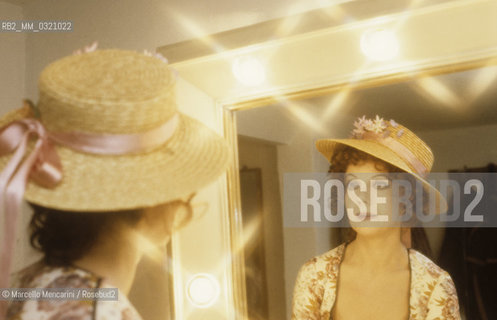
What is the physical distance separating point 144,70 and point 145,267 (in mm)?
597

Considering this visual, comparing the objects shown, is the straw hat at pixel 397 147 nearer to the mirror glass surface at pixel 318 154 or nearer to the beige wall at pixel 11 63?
the mirror glass surface at pixel 318 154

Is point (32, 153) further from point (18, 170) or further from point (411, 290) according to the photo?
point (411, 290)

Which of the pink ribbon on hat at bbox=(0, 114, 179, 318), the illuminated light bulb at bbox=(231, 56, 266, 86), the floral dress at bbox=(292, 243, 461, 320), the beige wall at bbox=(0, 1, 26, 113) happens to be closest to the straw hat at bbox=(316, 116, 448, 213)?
the floral dress at bbox=(292, 243, 461, 320)

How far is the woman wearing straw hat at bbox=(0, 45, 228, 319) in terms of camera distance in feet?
1.67

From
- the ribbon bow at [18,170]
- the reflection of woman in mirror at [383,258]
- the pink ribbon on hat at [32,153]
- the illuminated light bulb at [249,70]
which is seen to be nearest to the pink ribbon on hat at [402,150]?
the reflection of woman in mirror at [383,258]

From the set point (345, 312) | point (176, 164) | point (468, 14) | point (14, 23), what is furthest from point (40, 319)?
point (14, 23)

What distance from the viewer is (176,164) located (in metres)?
0.59

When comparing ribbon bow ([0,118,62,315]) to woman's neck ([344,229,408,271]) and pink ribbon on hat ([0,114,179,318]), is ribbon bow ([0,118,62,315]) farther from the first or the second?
woman's neck ([344,229,408,271])

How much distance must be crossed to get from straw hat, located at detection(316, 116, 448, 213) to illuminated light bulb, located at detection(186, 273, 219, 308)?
1.43 feet

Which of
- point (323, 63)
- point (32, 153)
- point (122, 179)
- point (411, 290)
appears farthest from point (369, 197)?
point (32, 153)

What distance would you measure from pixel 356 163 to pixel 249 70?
1.05 feet

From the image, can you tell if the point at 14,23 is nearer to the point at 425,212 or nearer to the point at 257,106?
the point at 257,106

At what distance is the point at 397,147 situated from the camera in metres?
0.76

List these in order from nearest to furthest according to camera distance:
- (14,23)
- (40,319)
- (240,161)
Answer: (40,319) → (240,161) → (14,23)
